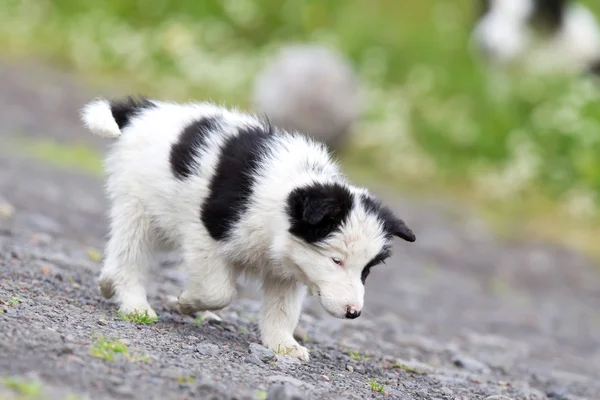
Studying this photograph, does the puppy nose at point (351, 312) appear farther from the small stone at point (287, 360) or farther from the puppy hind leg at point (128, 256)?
the puppy hind leg at point (128, 256)

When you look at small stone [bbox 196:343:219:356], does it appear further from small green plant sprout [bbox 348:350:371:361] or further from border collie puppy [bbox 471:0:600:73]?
border collie puppy [bbox 471:0:600:73]

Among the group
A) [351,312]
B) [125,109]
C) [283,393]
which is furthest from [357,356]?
[125,109]

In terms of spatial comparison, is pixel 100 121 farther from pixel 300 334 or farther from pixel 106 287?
pixel 300 334

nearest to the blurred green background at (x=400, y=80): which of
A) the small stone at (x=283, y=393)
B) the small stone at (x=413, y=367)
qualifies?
the small stone at (x=413, y=367)

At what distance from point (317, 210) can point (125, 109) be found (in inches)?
68.3

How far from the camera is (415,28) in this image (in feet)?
64.3

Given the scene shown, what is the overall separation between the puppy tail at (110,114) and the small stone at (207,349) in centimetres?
149

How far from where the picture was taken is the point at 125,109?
6.54 metres

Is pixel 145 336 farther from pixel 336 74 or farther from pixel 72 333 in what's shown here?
pixel 336 74

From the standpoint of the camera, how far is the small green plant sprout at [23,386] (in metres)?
3.97

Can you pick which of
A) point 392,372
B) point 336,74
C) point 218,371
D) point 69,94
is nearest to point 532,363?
point 392,372

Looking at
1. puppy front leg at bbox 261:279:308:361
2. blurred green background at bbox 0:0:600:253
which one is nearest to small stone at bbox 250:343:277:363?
puppy front leg at bbox 261:279:308:361

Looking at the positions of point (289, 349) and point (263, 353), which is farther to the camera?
point (289, 349)

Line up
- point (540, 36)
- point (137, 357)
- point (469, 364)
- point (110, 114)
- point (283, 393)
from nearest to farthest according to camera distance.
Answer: point (283, 393), point (137, 357), point (110, 114), point (469, 364), point (540, 36)
